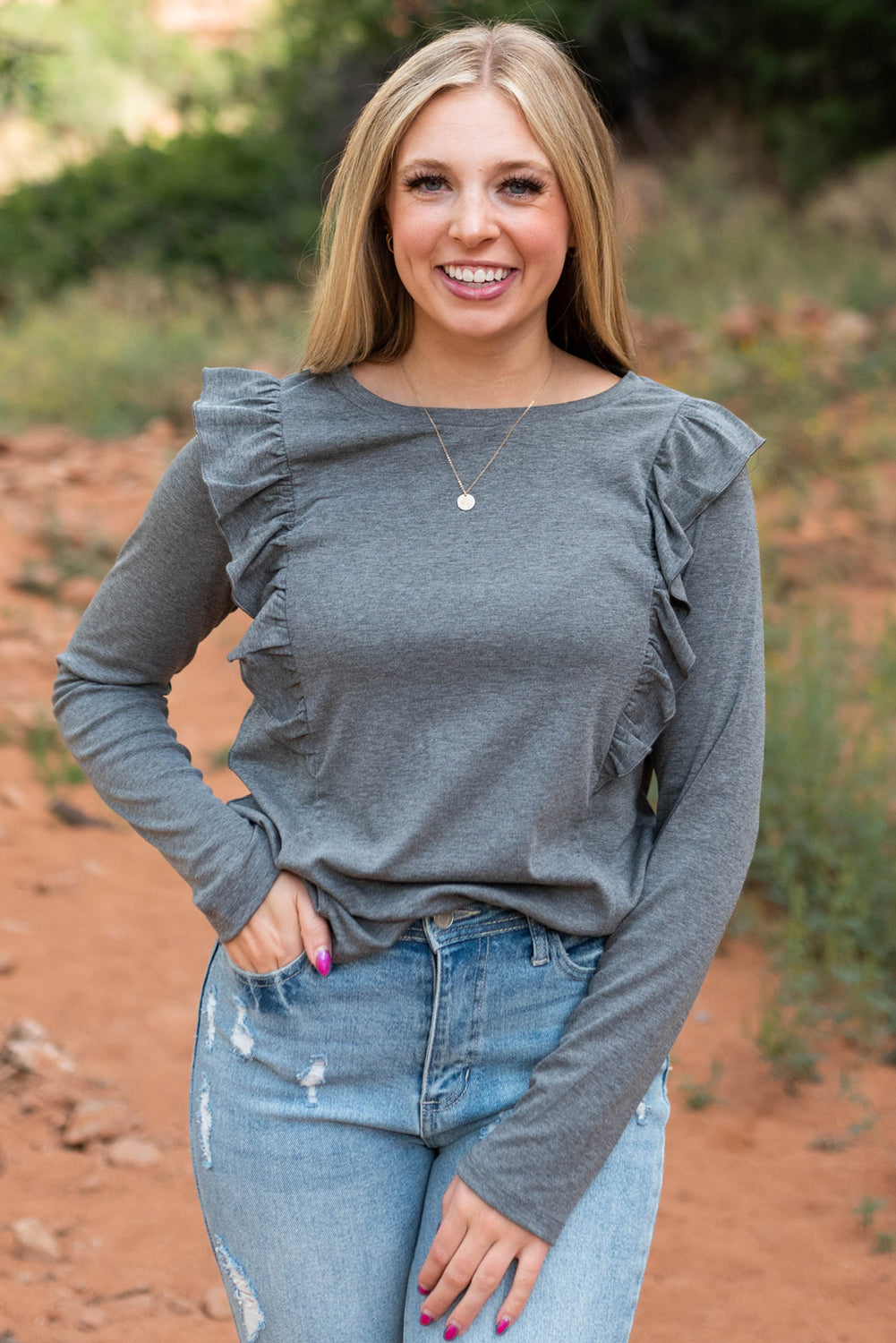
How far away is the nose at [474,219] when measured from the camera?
163cm

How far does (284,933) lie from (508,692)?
1.38 feet

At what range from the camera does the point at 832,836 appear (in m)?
4.05

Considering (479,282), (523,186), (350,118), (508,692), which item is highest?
(350,118)

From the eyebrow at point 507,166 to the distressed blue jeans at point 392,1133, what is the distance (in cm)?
94

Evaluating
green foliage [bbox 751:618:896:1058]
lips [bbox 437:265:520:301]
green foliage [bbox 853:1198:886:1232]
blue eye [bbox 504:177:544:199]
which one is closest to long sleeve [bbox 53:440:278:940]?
lips [bbox 437:265:520:301]

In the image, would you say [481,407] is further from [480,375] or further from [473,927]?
[473,927]

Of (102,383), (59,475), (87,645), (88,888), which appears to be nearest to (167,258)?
(102,383)

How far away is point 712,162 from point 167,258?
19.8 ft

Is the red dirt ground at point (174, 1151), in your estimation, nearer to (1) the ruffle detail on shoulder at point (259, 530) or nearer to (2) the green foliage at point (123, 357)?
(1) the ruffle detail on shoulder at point (259, 530)

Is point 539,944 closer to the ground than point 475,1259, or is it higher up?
higher up

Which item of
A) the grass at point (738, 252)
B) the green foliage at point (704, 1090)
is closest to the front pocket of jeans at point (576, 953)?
the green foliage at point (704, 1090)

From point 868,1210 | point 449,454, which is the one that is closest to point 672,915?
point 449,454

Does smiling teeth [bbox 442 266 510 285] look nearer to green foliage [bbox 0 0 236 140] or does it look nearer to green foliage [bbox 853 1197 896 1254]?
green foliage [bbox 853 1197 896 1254]

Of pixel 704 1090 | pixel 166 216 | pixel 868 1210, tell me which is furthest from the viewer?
pixel 166 216
